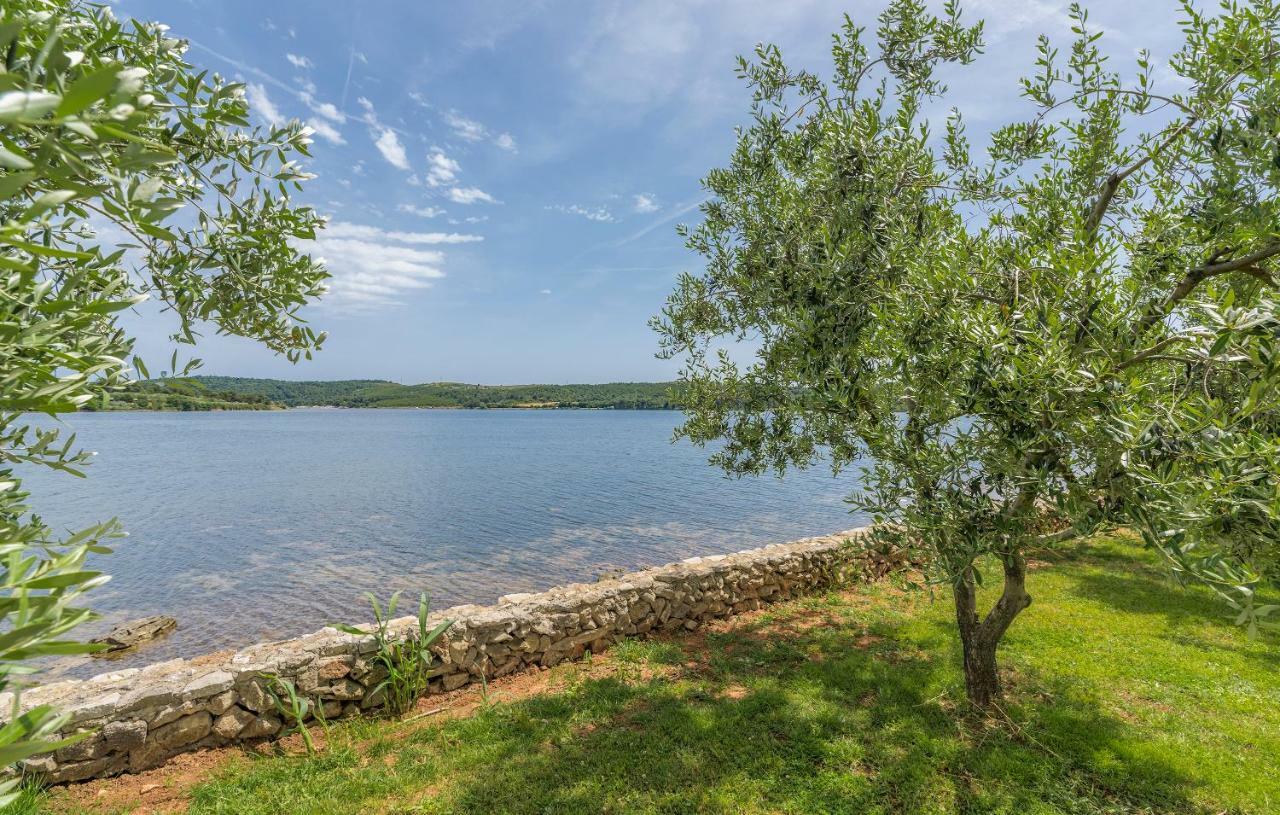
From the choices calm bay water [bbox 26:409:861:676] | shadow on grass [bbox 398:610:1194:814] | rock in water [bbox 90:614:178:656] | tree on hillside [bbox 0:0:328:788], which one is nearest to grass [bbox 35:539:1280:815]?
shadow on grass [bbox 398:610:1194:814]

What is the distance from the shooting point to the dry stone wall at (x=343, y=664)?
6715 millimetres

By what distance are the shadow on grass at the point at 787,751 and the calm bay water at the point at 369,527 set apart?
624 cm

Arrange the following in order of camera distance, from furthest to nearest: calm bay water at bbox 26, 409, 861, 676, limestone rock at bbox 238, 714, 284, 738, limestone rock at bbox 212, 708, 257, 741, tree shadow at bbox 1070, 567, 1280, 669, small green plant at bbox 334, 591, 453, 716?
calm bay water at bbox 26, 409, 861, 676 < tree shadow at bbox 1070, 567, 1280, 669 < small green plant at bbox 334, 591, 453, 716 < limestone rock at bbox 238, 714, 284, 738 < limestone rock at bbox 212, 708, 257, 741

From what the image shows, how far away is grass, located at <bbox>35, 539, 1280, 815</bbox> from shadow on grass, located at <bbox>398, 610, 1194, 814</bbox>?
3 cm

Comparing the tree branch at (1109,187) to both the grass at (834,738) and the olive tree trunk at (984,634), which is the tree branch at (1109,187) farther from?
the grass at (834,738)

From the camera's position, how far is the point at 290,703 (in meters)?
7.54

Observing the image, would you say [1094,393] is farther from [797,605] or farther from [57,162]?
[797,605]

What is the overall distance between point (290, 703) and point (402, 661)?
1.45 meters

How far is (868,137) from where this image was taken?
6.68 metres

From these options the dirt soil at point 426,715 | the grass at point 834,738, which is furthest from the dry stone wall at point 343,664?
the grass at point 834,738

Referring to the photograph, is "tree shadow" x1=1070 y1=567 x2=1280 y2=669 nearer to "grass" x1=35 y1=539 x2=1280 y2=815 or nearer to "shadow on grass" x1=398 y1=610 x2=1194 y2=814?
"grass" x1=35 y1=539 x2=1280 y2=815

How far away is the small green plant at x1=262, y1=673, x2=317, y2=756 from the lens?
23.8 ft

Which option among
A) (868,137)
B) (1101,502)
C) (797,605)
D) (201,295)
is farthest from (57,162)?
(797,605)

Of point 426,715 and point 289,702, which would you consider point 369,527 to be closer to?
point 289,702
